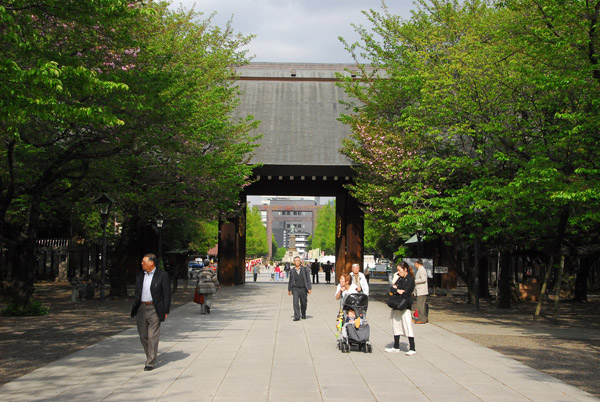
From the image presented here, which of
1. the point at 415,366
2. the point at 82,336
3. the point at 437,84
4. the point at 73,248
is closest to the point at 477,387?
the point at 415,366

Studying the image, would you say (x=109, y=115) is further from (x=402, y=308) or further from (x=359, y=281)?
(x=402, y=308)

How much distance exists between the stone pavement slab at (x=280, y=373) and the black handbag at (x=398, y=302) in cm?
89

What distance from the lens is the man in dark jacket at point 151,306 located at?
9601mm

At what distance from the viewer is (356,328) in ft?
38.3

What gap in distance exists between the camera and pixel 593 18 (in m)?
14.5

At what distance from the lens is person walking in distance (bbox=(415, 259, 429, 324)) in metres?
17.3

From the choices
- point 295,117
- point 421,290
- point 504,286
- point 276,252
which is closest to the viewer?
point 421,290

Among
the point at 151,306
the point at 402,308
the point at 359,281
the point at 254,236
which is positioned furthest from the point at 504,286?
the point at 254,236

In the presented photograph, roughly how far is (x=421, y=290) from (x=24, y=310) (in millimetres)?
11534

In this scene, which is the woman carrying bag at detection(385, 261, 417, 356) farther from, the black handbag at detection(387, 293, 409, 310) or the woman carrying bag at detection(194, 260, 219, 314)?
the woman carrying bag at detection(194, 260, 219, 314)

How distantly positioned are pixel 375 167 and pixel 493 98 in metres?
7.97

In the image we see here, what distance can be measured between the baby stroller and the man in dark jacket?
366 centimetres

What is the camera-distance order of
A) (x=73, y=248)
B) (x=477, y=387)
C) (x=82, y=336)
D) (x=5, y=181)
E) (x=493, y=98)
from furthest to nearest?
(x=73, y=248) → (x=5, y=181) → (x=493, y=98) → (x=82, y=336) → (x=477, y=387)

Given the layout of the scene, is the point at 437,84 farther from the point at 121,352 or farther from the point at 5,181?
the point at 5,181
